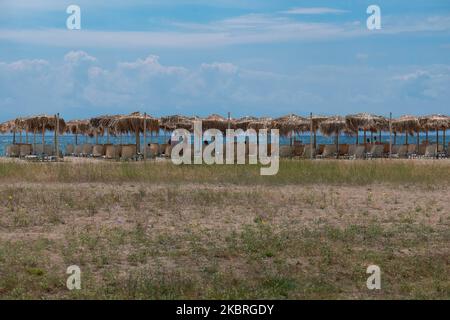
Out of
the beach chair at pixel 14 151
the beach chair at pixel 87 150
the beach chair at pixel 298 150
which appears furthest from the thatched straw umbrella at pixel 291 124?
the beach chair at pixel 14 151

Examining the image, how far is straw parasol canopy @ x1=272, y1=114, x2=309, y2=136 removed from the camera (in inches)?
1093

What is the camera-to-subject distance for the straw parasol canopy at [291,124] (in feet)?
91.0

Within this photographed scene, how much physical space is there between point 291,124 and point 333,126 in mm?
1744

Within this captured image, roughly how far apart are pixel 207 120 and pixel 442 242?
19.7m

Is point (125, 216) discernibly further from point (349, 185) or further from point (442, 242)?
point (349, 185)

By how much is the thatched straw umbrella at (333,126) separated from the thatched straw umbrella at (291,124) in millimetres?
766

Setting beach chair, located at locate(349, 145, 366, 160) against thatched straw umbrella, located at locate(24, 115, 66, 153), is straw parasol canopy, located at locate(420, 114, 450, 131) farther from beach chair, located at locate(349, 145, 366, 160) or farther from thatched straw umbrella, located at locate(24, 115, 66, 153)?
thatched straw umbrella, located at locate(24, 115, 66, 153)

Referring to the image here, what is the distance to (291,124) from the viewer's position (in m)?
27.8

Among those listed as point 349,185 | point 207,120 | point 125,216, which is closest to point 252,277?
point 125,216

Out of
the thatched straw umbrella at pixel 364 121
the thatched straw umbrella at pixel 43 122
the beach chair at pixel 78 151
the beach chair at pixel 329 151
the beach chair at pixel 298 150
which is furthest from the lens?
the beach chair at pixel 78 151

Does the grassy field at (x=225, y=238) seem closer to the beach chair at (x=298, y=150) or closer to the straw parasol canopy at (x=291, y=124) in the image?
the beach chair at (x=298, y=150)

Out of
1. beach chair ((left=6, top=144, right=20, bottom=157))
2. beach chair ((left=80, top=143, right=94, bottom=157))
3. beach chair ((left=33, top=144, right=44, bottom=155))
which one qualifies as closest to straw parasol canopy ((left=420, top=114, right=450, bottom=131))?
beach chair ((left=80, top=143, right=94, bottom=157))

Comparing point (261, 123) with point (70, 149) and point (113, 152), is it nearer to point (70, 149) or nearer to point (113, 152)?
point (113, 152)
